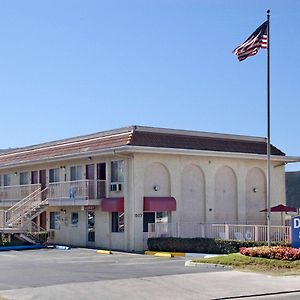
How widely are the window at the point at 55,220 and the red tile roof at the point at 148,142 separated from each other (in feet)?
10.8

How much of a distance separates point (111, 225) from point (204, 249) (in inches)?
244

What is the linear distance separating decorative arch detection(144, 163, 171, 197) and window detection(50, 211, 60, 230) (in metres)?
7.99

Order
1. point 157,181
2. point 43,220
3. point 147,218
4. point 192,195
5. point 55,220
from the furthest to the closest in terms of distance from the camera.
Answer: point 43,220 < point 55,220 < point 192,195 < point 157,181 < point 147,218

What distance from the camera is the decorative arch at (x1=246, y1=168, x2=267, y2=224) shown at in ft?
116

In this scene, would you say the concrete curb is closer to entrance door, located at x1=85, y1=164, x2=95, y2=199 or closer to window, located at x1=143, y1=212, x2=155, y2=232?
window, located at x1=143, y1=212, x2=155, y2=232

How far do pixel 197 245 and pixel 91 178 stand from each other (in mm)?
8316

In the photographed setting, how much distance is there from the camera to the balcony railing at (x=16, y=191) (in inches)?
1532

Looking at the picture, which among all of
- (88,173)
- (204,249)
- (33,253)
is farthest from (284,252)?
(88,173)

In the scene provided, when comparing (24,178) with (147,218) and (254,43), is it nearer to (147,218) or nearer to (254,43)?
(147,218)

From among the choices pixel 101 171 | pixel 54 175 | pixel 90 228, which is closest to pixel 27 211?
pixel 54 175

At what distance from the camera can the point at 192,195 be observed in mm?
32906

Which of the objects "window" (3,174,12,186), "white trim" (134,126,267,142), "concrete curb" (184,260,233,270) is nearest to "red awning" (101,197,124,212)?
"white trim" (134,126,267,142)

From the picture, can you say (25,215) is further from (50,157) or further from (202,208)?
(202,208)

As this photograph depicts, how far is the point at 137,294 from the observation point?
15.4 meters
